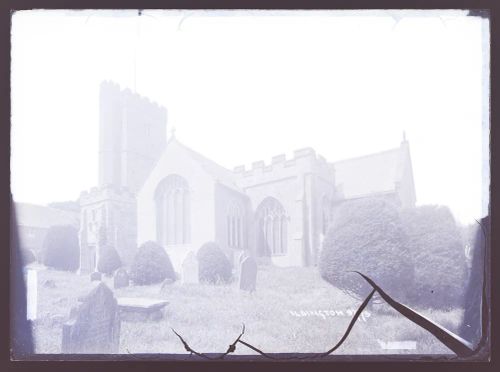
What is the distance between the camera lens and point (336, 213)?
6.57 m

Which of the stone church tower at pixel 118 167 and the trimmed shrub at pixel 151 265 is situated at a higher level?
the stone church tower at pixel 118 167

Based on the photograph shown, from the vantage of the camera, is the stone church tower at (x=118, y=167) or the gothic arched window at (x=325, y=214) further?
the gothic arched window at (x=325, y=214)

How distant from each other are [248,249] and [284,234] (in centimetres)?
51

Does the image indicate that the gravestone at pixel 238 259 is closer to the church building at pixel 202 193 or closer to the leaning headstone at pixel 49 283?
the church building at pixel 202 193

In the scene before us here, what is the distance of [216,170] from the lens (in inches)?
264

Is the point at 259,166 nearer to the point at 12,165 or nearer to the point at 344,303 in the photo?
the point at 344,303

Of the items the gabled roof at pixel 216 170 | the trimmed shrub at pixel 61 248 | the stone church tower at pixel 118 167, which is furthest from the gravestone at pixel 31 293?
the gabled roof at pixel 216 170

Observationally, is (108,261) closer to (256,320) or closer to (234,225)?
(234,225)

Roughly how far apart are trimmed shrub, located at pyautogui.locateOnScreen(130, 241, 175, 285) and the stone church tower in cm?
13

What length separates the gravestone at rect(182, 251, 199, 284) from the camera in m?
6.51

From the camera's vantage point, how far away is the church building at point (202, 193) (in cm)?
644

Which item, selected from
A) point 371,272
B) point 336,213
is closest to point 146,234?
point 336,213

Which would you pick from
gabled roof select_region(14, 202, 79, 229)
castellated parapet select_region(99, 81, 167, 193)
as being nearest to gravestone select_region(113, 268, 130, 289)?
gabled roof select_region(14, 202, 79, 229)

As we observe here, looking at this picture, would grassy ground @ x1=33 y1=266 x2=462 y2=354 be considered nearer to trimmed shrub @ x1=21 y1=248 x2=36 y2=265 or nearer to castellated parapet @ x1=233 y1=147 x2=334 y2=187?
trimmed shrub @ x1=21 y1=248 x2=36 y2=265
